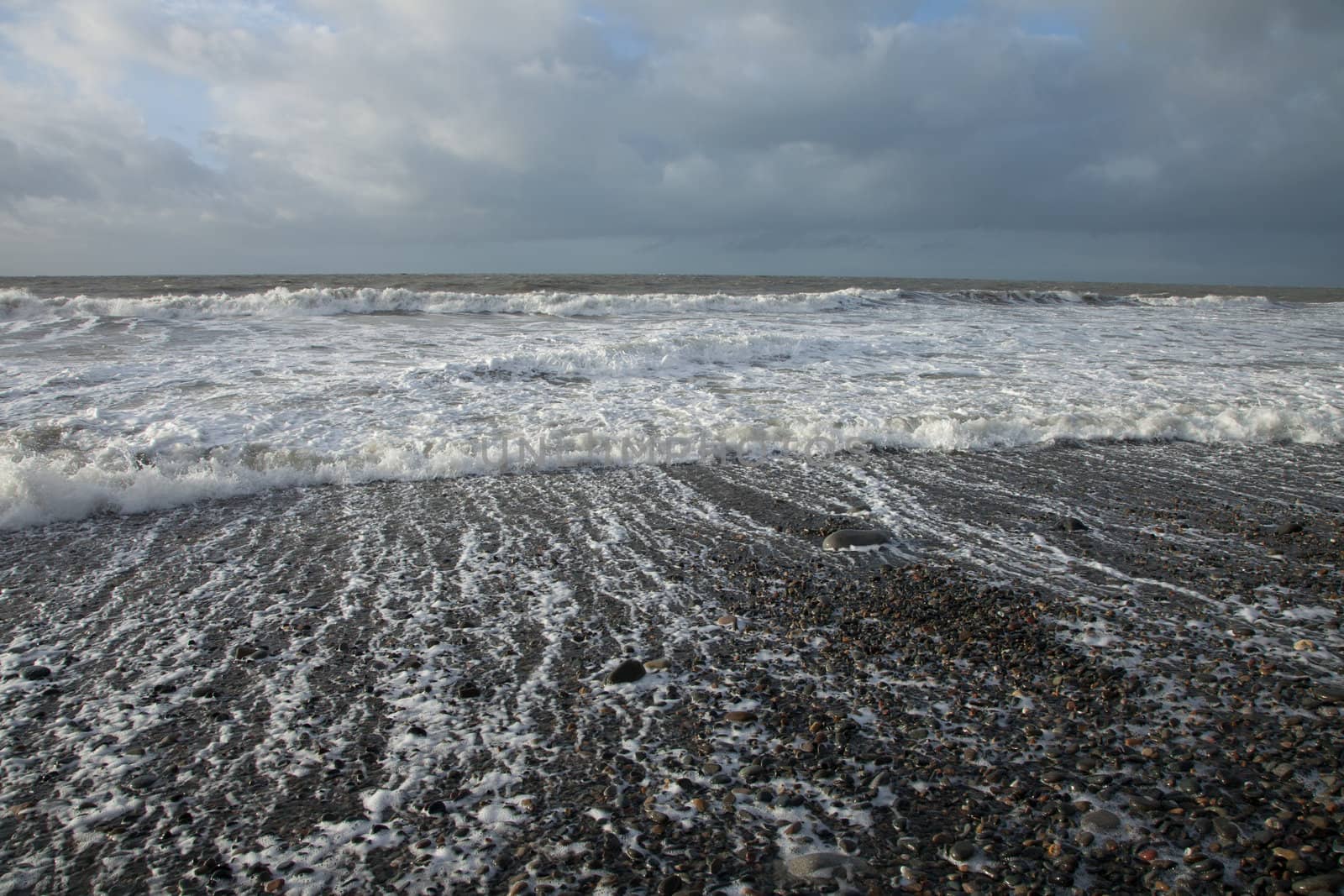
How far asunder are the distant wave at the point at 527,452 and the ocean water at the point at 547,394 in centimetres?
2

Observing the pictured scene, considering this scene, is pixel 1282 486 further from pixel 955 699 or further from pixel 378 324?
pixel 378 324

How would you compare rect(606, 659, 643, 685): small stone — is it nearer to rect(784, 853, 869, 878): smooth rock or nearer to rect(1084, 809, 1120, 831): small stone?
rect(784, 853, 869, 878): smooth rock

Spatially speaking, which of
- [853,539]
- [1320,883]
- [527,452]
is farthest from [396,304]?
[1320,883]

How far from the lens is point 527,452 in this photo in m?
6.17

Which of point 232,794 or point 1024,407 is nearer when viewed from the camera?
point 232,794

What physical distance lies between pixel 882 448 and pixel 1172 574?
3.01 metres

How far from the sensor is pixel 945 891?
1.77 metres

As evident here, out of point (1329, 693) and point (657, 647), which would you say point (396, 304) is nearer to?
point (657, 647)

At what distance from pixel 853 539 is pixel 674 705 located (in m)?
1.94

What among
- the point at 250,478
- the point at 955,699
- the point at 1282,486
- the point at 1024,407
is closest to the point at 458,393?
the point at 250,478

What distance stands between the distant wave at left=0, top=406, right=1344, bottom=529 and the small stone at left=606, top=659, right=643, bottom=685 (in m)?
3.32

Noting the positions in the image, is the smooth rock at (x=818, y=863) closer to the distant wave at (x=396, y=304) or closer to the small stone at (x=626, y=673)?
the small stone at (x=626, y=673)

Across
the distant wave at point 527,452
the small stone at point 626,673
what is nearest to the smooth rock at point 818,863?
the small stone at point 626,673

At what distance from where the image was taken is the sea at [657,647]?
1949mm
